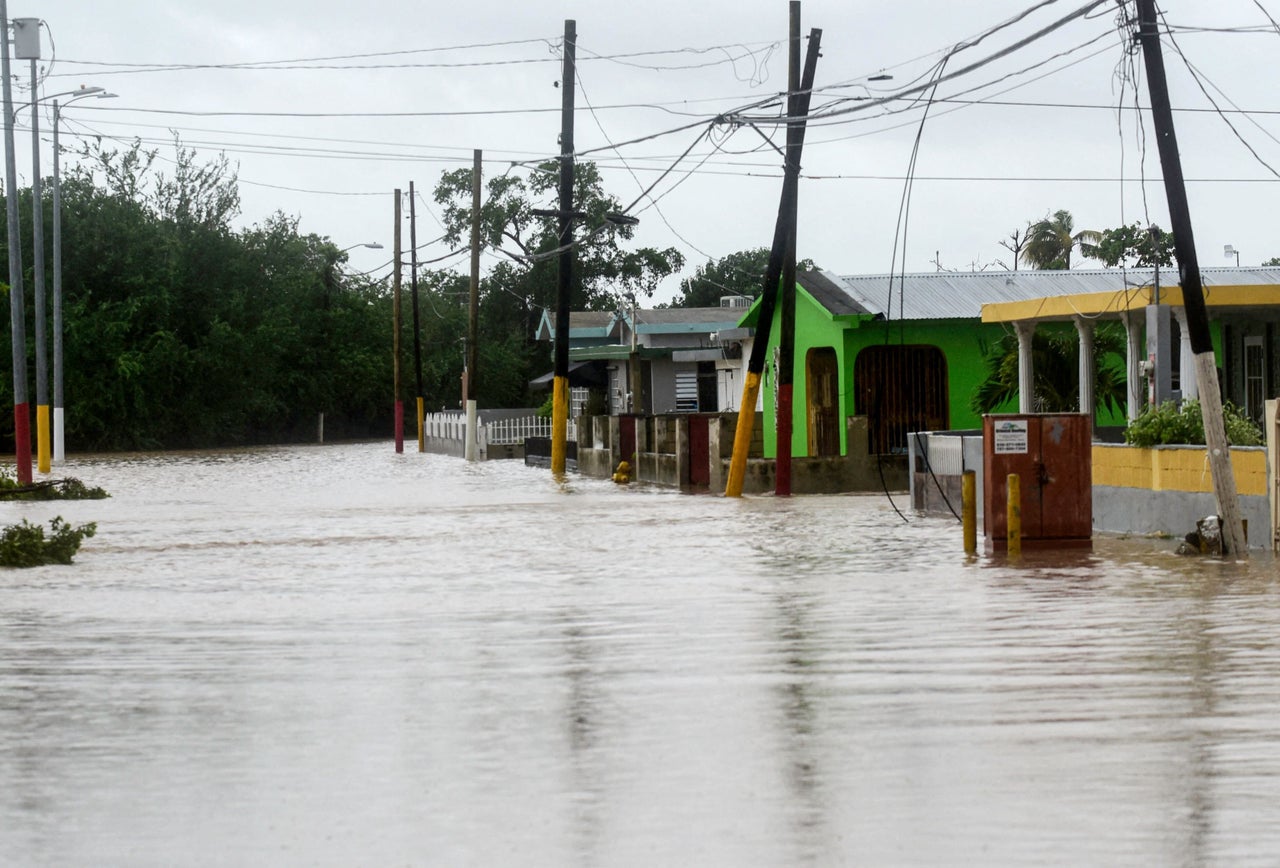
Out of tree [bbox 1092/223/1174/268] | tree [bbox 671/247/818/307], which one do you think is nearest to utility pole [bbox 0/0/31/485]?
tree [bbox 1092/223/1174/268]

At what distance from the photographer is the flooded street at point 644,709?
258 inches

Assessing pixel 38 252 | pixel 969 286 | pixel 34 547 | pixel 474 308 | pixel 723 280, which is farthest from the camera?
pixel 723 280

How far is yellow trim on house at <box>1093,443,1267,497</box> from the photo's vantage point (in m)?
18.9

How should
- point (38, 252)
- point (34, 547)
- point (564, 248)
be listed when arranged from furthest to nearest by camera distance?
point (564, 248) < point (38, 252) < point (34, 547)

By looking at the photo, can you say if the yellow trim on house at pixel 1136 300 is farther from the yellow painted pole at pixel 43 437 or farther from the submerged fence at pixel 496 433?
the submerged fence at pixel 496 433

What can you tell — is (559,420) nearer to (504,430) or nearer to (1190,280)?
(504,430)

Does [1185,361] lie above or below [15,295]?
below

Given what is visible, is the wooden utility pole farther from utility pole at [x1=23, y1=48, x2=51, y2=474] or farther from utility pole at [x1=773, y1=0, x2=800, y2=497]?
utility pole at [x1=23, y1=48, x2=51, y2=474]

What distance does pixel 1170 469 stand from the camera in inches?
800

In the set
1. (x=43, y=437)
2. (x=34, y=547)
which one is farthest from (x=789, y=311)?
(x=43, y=437)

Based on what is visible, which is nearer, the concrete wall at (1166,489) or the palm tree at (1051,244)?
the concrete wall at (1166,489)

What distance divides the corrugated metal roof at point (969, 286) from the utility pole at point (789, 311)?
12.0ft

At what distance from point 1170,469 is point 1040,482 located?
1.85 m

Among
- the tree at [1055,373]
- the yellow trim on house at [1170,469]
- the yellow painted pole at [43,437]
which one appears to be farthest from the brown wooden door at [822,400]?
the yellow painted pole at [43,437]
